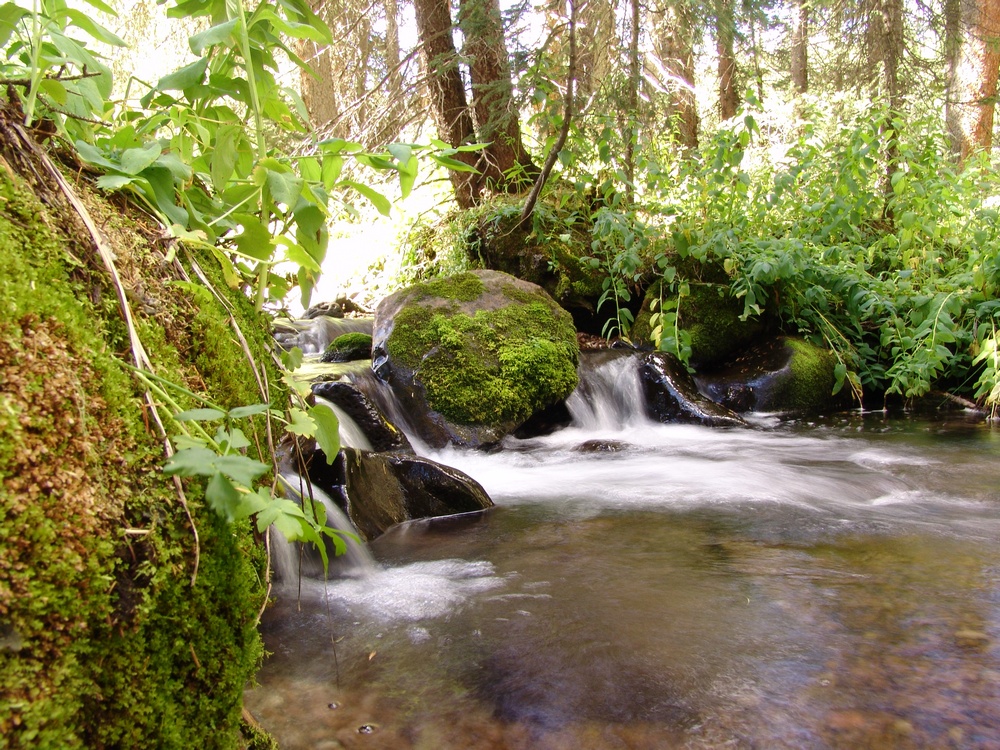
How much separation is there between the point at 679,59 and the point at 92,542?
37.2 ft

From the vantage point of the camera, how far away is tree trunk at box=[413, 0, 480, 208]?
25.6 feet

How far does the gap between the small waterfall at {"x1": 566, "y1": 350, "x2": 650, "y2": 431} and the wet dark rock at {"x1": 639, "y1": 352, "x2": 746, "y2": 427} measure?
9 cm

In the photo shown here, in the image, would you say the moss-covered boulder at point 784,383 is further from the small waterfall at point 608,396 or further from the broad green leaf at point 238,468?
the broad green leaf at point 238,468

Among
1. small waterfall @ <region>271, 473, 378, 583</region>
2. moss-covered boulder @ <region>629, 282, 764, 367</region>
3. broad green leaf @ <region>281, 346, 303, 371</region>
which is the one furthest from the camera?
moss-covered boulder @ <region>629, 282, 764, 367</region>

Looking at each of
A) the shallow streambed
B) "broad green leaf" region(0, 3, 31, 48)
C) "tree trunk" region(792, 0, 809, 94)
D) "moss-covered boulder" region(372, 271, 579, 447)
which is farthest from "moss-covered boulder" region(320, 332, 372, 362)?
"tree trunk" region(792, 0, 809, 94)

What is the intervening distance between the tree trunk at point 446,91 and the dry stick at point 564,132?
3.49 ft

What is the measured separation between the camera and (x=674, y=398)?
254 inches

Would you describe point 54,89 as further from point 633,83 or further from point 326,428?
point 633,83

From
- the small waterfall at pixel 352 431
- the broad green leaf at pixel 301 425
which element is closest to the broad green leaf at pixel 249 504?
the broad green leaf at pixel 301 425

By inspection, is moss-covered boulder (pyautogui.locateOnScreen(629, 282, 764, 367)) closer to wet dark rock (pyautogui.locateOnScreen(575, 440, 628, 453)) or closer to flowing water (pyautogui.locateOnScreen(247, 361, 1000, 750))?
wet dark rock (pyautogui.locateOnScreen(575, 440, 628, 453))

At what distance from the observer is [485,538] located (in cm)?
342

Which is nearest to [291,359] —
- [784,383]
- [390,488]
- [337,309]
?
[390,488]

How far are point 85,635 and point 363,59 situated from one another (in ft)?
29.9

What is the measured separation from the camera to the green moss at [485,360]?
18.2 ft
